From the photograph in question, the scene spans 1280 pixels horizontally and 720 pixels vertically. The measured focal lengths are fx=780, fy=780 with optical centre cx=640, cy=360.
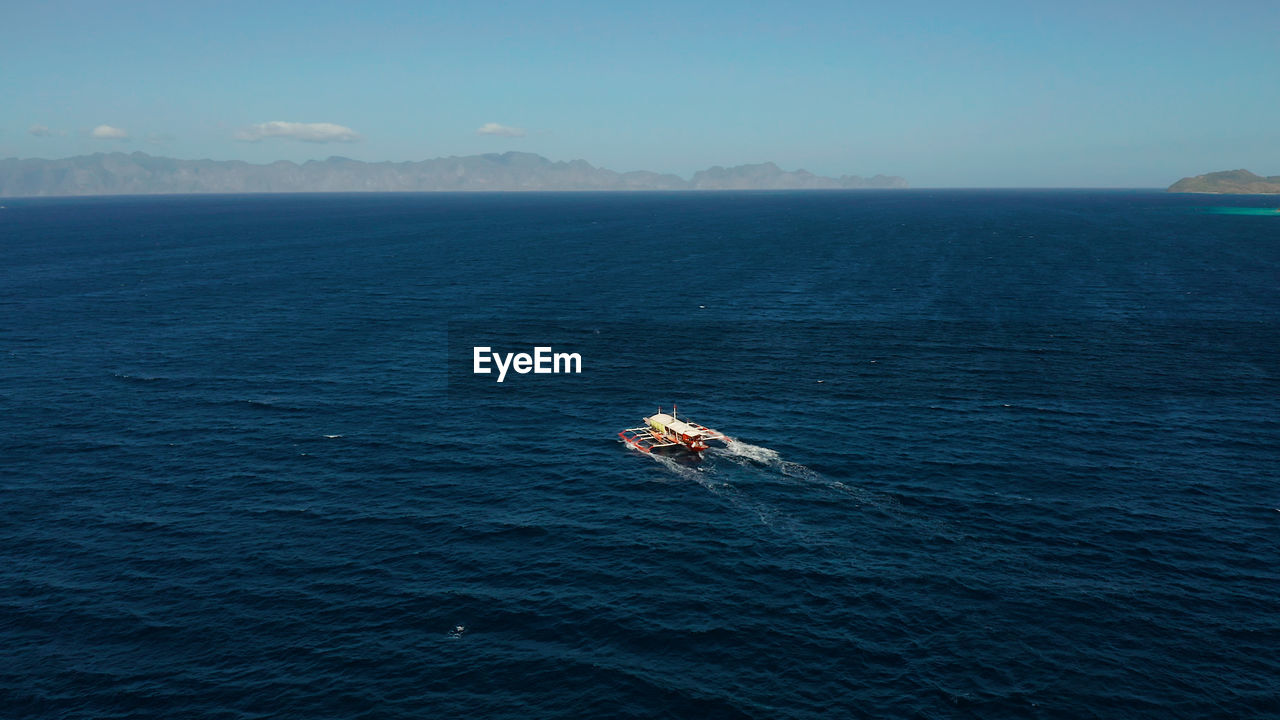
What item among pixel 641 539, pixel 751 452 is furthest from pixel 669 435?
pixel 641 539

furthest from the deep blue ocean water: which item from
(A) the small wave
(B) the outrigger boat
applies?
(B) the outrigger boat

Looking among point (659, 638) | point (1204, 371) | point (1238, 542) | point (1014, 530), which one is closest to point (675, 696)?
point (659, 638)

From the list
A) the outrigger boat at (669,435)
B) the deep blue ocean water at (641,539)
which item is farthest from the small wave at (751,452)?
the outrigger boat at (669,435)

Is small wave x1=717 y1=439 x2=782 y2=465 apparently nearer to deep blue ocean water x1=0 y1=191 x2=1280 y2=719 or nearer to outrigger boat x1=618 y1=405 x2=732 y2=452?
deep blue ocean water x1=0 y1=191 x2=1280 y2=719

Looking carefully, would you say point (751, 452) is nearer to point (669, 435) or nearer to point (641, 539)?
point (669, 435)

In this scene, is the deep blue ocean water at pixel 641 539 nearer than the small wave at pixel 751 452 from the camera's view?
Yes

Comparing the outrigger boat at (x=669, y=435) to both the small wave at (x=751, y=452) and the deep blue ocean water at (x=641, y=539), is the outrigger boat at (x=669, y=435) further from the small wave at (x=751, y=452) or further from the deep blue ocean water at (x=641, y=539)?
the deep blue ocean water at (x=641, y=539)

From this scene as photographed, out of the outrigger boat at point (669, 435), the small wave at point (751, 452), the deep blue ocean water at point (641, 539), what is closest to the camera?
the deep blue ocean water at point (641, 539)

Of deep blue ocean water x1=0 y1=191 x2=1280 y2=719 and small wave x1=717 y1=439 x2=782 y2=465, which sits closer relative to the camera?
deep blue ocean water x1=0 y1=191 x2=1280 y2=719

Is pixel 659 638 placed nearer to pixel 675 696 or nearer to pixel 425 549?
pixel 675 696
